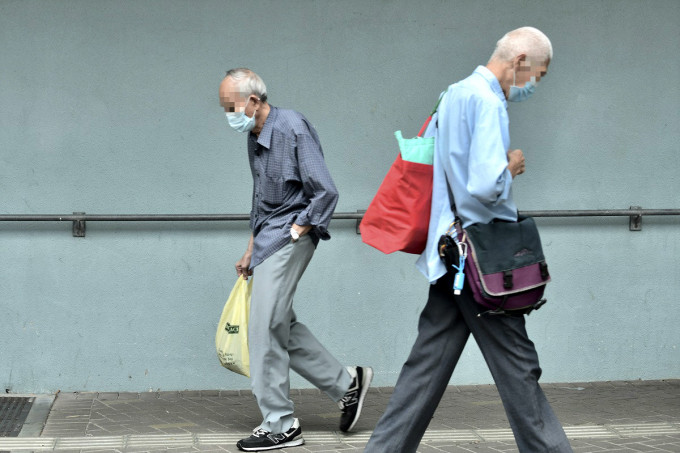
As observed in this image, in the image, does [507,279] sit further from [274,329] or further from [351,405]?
[351,405]

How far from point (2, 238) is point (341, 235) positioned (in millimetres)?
2037

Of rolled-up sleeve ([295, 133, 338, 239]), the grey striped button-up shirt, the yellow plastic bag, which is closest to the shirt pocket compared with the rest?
the grey striped button-up shirt

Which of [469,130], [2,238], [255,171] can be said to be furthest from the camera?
[2,238]

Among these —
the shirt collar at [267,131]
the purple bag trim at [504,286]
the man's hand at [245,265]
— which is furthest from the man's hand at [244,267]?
the purple bag trim at [504,286]

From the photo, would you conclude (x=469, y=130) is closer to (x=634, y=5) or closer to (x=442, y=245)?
(x=442, y=245)

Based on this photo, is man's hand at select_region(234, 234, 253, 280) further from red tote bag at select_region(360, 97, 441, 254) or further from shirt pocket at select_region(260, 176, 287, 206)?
red tote bag at select_region(360, 97, 441, 254)

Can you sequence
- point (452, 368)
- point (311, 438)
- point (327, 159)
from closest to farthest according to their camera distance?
point (452, 368) < point (311, 438) < point (327, 159)

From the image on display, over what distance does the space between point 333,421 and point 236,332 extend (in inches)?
32.3

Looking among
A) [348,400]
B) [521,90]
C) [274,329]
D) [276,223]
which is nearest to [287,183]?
[276,223]

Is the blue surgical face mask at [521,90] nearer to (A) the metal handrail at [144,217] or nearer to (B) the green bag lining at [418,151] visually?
(B) the green bag lining at [418,151]

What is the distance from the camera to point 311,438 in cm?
548

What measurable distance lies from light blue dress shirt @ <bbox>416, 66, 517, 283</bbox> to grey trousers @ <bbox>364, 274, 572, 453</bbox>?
0.70 ft

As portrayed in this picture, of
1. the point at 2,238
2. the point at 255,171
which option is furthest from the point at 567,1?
the point at 2,238

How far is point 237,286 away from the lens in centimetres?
560
